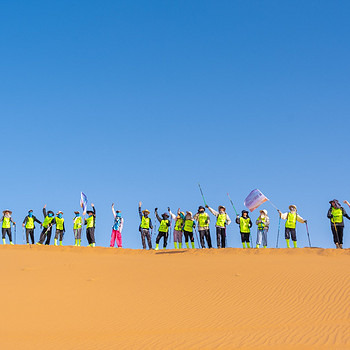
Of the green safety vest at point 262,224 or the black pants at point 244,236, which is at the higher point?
the green safety vest at point 262,224

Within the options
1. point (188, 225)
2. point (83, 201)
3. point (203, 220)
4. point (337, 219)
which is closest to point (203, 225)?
point (203, 220)

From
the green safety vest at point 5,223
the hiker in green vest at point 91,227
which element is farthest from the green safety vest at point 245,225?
the green safety vest at point 5,223

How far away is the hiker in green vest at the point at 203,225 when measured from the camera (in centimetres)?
2202

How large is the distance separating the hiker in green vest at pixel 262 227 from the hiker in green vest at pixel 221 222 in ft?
5.26

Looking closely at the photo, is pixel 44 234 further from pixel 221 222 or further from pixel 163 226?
pixel 221 222

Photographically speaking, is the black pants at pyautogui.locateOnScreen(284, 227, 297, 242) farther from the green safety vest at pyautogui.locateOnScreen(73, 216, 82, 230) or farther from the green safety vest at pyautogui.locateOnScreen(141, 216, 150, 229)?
the green safety vest at pyautogui.locateOnScreen(73, 216, 82, 230)

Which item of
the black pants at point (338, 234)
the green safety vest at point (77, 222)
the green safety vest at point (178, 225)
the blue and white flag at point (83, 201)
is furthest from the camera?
the green safety vest at point (77, 222)

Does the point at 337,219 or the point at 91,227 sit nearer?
the point at 337,219

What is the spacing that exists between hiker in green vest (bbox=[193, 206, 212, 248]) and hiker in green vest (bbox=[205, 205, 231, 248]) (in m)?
0.37

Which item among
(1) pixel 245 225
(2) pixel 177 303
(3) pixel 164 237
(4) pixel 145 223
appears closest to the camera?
(2) pixel 177 303

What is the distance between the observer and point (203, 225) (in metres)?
22.0

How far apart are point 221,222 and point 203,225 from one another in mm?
770

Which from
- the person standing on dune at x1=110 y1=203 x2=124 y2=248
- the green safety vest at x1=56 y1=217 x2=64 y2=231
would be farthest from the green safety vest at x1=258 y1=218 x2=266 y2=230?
the green safety vest at x1=56 y1=217 x2=64 y2=231

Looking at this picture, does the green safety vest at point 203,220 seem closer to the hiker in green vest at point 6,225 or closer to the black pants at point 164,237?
the black pants at point 164,237
